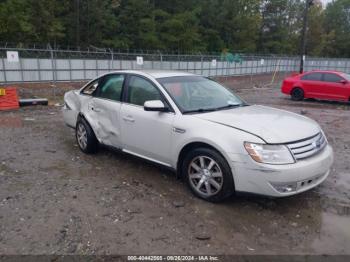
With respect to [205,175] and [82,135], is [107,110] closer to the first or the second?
[82,135]

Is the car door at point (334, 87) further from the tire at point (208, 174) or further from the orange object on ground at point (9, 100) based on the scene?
the tire at point (208, 174)

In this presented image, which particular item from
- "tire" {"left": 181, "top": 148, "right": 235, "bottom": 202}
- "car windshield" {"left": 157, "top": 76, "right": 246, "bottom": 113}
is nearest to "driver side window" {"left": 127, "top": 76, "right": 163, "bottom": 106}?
"car windshield" {"left": 157, "top": 76, "right": 246, "bottom": 113}

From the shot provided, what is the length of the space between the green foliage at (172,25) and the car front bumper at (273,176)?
109 ft

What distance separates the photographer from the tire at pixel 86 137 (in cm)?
616

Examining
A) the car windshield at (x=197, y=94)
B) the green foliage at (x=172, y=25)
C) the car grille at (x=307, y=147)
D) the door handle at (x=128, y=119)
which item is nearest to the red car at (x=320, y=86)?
the car windshield at (x=197, y=94)

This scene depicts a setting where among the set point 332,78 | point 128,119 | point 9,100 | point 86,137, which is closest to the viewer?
point 128,119

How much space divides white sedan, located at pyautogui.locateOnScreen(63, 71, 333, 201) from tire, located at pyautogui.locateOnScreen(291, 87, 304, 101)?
11662 millimetres

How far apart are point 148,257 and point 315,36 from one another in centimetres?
7692

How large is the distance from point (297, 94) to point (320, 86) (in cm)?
109

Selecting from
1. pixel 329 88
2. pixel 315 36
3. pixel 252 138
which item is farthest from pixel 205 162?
pixel 315 36

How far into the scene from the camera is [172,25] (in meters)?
46.8

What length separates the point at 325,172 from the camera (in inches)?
173

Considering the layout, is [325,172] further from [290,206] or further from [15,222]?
[15,222]

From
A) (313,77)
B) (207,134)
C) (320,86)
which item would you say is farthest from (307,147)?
(313,77)
